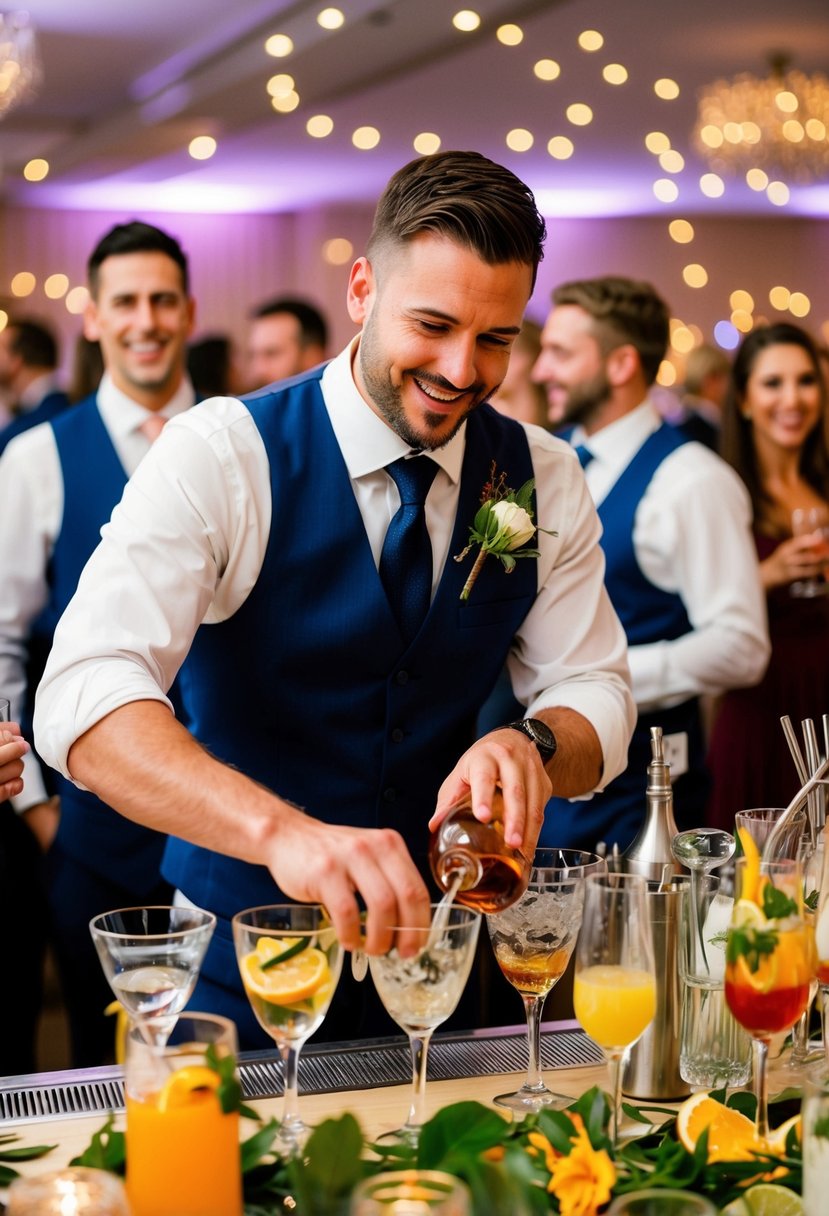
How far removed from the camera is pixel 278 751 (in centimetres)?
198

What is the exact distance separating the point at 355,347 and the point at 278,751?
58 cm

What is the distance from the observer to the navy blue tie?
1.97 metres

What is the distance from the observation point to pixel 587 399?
3.75 meters

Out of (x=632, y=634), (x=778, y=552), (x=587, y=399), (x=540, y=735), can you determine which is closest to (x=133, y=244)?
(x=587, y=399)

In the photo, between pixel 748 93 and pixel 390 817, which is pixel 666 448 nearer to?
pixel 390 817

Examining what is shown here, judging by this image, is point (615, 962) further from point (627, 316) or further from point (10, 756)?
point (627, 316)

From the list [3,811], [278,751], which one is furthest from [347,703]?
[3,811]

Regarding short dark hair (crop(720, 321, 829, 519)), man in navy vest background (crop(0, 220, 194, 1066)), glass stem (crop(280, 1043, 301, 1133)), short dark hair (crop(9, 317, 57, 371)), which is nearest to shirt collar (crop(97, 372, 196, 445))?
man in navy vest background (crop(0, 220, 194, 1066))

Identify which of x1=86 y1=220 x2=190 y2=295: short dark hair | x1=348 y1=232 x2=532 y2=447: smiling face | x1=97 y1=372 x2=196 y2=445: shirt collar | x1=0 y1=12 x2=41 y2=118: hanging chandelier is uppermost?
x1=0 y1=12 x2=41 y2=118: hanging chandelier

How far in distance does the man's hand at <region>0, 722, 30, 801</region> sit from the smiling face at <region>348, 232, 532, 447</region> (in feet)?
2.13

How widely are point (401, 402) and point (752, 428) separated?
2678 mm

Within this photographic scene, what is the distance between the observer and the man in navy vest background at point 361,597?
69.2 inches

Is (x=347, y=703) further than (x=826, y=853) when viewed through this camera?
Yes

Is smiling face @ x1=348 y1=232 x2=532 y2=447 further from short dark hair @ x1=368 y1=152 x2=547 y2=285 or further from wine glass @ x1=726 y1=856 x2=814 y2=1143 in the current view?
wine glass @ x1=726 y1=856 x2=814 y2=1143
